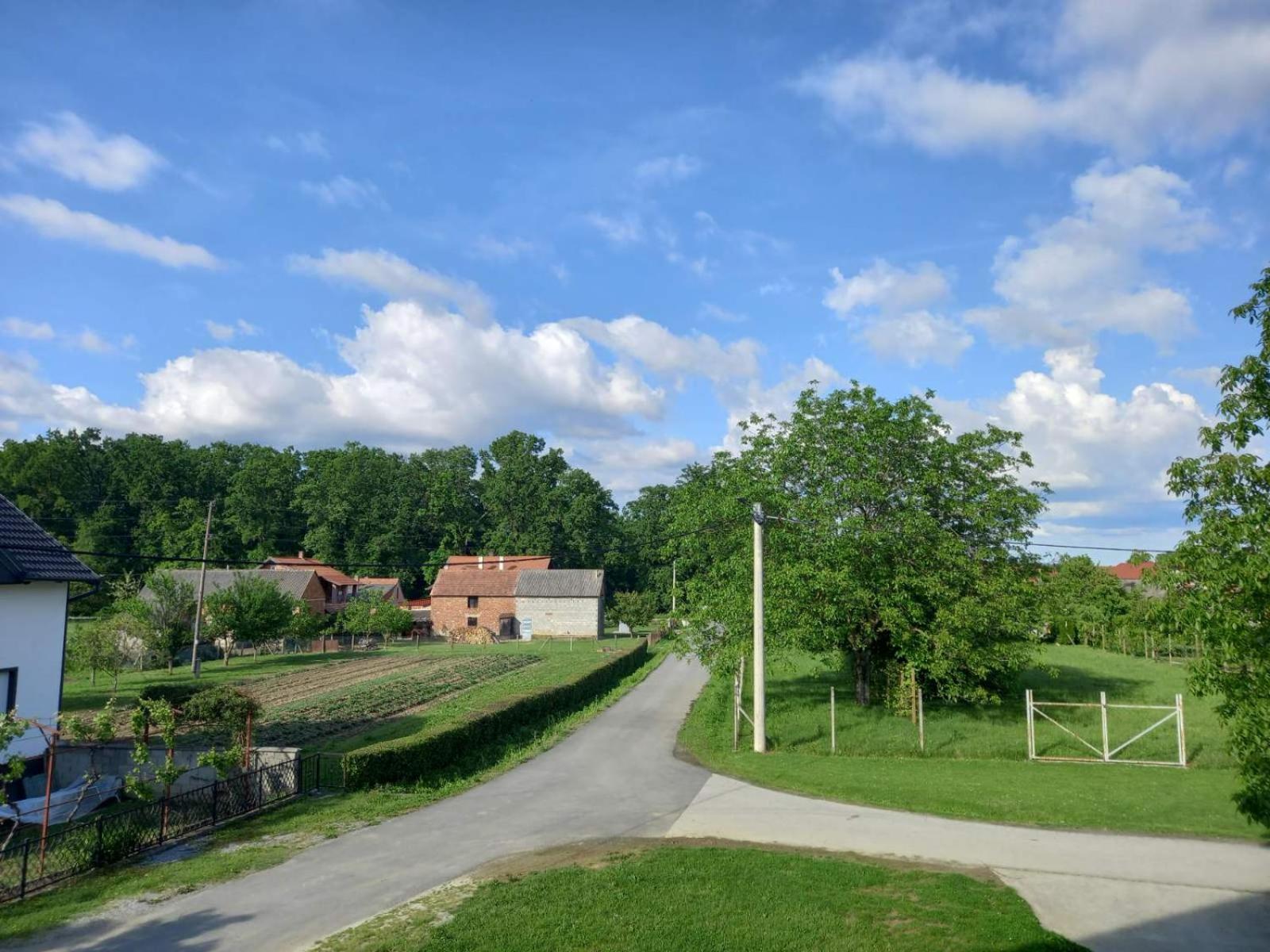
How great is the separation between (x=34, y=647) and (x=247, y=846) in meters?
8.45

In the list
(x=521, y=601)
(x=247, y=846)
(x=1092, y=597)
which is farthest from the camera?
(x=521, y=601)

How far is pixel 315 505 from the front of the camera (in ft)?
326

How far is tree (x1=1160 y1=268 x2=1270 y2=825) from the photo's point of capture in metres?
8.81

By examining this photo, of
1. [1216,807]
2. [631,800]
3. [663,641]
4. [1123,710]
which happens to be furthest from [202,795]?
[663,641]

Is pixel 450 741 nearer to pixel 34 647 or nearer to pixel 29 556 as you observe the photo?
pixel 34 647

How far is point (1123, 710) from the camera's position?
27438 millimetres

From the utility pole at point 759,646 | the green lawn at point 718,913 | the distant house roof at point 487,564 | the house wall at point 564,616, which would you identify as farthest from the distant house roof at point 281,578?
the green lawn at point 718,913

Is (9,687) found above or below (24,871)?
above

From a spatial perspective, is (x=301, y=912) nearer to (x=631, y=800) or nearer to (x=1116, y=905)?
(x=631, y=800)

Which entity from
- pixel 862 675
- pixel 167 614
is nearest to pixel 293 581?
pixel 167 614

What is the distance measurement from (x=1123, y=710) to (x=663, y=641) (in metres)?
44.9

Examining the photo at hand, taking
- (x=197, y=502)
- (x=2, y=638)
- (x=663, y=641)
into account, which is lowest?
(x=663, y=641)

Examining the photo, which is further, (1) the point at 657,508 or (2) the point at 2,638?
(1) the point at 657,508

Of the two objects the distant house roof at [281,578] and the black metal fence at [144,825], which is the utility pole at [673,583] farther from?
the distant house roof at [281,578]
